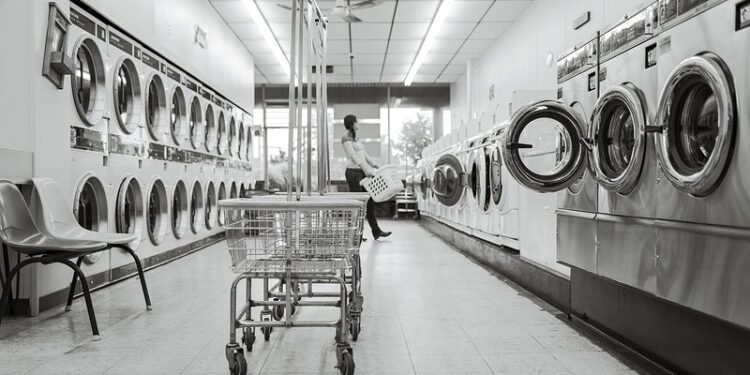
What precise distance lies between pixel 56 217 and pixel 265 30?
540 centimetres

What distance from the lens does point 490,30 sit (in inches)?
325

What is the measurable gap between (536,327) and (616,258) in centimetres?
64

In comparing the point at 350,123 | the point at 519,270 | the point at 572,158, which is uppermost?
the point at 350,123

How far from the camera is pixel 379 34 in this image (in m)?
8.41

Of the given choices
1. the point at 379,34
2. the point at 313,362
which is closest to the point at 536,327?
the point at 313,362

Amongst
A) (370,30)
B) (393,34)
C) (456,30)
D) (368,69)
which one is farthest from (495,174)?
(368,69)

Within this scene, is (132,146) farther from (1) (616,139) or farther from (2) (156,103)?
(1) (616,139)

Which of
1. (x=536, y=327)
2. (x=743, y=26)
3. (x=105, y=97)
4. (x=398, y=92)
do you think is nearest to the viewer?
(x=743, y=26)

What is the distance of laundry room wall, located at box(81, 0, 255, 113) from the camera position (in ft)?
14.7

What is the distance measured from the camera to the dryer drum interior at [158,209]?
16.4 ft

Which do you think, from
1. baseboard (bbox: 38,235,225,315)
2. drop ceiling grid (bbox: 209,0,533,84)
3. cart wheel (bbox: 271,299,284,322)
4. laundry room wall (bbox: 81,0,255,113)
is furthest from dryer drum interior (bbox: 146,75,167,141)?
cart wheel (bbox: 271,299,284,322)

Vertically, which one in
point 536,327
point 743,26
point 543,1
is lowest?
point 536,327

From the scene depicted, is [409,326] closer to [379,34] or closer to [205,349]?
[205,349]

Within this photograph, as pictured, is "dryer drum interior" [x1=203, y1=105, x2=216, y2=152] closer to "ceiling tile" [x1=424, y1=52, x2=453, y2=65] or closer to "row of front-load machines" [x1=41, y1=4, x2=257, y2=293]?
"row of front-load machines" [x1=41, y1=4, x2=257, y2=293]
